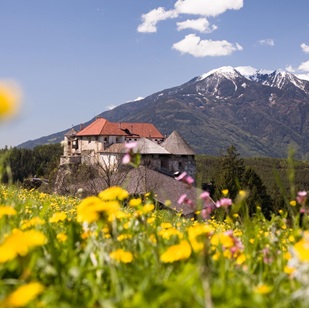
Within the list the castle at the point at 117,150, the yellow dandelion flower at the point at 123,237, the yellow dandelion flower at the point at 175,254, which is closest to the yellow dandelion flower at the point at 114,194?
the yellow dandelion flower at the point at 123,237

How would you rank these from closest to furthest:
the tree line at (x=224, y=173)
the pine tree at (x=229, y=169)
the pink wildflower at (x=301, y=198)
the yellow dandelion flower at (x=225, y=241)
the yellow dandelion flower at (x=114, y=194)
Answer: the yellow dandelion flower at (x=225, y=241) → the yellow dandelion flower at (x=114, y=194) → the pink wildflower at (x=301, y=198) → the tree line at (x=224, y=173) → the pine tree at (x=229, y=169)

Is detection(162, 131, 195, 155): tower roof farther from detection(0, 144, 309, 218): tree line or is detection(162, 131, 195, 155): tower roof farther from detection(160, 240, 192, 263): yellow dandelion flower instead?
detection(160, 240, 192, 263): yellow dandelion flower

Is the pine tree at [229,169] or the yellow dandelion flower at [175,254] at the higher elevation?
the yellow dandelion flower at [175,254]

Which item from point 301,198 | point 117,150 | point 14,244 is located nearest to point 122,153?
point 117,150

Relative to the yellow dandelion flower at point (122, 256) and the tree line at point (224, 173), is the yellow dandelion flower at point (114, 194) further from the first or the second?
the tree line at point (224, 173)

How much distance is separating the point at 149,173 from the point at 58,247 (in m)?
48.3

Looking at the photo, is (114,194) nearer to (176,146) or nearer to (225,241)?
(225,241)

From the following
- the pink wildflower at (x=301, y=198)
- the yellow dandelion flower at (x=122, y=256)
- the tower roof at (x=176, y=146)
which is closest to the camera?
the yellow dandelion flower at (x=122, y=256)

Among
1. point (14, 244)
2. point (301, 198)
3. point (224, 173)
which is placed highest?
point (14, 244)

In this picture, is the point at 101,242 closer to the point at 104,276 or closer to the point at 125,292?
the point at 104,276

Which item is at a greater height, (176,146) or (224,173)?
(176,146)

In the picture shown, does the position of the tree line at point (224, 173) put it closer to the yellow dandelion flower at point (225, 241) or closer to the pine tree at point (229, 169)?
the pine tree at point (229, 169)

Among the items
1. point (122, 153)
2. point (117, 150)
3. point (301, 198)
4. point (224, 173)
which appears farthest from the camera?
point (117, 150)

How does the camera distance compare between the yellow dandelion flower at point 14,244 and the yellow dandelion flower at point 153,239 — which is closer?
the yellow dandelion flower at point 14,244
